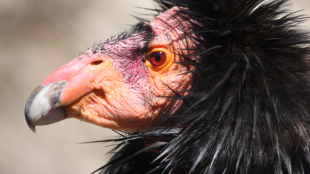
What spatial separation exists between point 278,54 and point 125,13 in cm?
342

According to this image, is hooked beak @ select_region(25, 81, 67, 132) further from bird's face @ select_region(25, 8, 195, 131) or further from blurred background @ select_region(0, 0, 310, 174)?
blurred background @ select_region(0, 0, 310, 174)

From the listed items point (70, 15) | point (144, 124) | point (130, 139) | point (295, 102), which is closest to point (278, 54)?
point (295, 102)

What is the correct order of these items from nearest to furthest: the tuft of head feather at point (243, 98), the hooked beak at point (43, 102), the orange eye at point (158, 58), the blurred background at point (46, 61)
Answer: the tuft of head feather at point (243, 98) → the hooked beak at point (43, 102) → the orange eye at point (158, 58) → the blurred background at point (46, 61)

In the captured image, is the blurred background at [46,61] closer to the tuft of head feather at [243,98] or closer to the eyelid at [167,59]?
the eyelid at [167,59]

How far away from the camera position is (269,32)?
1.62 m

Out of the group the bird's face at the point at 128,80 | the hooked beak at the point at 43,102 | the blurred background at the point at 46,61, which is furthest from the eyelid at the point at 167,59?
the blurred background at the point at 46,61

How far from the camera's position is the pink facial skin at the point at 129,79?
5.88 feet

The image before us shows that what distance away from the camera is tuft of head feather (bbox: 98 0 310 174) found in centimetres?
145

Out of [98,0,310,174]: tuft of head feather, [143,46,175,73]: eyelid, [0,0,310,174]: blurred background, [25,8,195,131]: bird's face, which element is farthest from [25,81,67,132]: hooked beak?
[0,0,310,174]: blurred background

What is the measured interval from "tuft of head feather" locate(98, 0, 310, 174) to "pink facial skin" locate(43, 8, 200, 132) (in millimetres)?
119

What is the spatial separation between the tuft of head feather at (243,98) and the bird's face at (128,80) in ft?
0.40

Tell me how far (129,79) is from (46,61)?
329 centimetres

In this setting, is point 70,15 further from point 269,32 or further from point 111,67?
point 269,32

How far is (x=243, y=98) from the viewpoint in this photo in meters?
1.50
